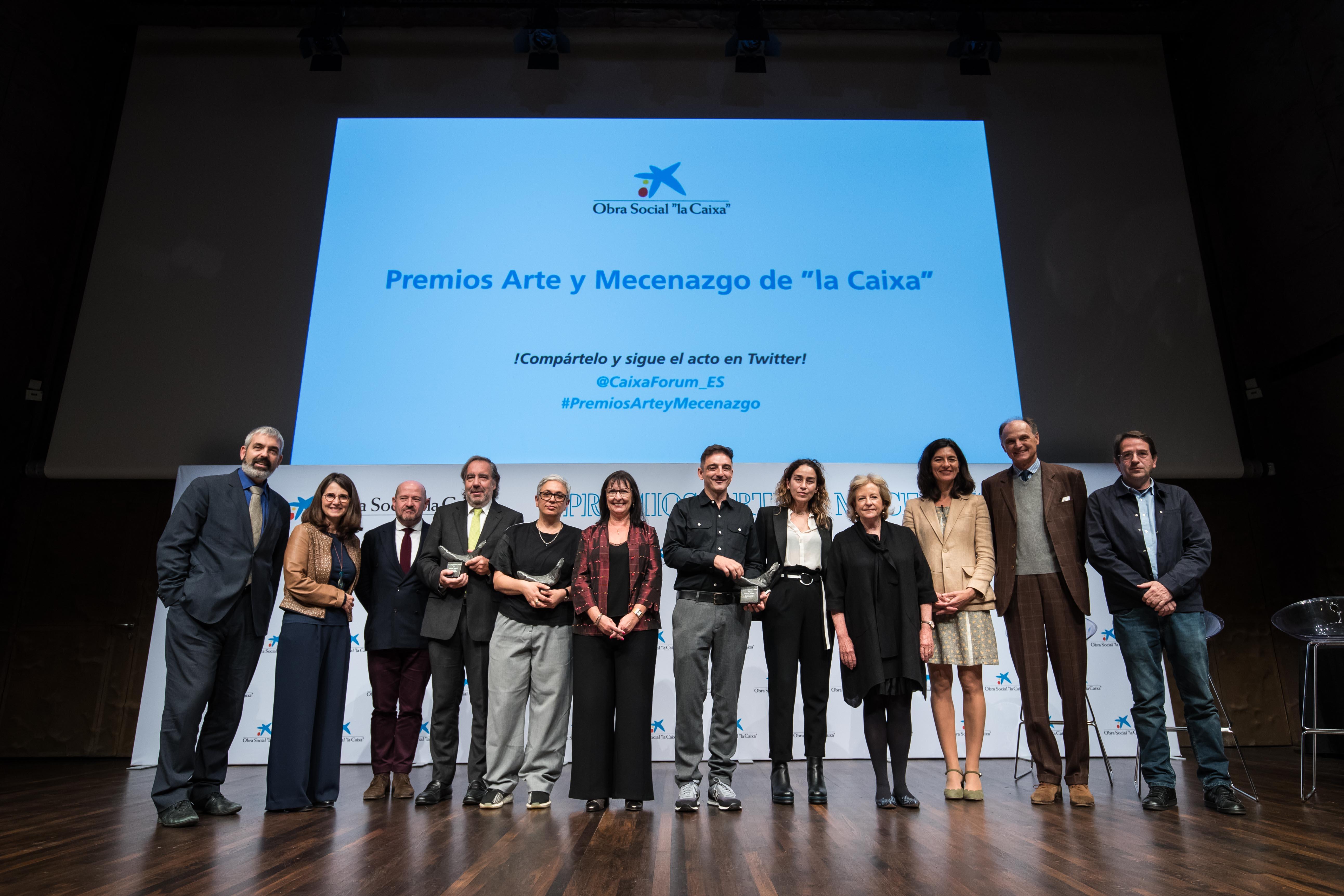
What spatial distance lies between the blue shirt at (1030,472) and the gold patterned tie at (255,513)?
295cm

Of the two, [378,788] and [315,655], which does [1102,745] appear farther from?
[315,655]

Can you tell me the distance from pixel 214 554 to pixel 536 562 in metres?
1.13

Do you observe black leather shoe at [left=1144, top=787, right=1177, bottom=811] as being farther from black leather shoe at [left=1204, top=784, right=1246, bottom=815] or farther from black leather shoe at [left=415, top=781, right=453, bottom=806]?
black leather shoe at [left=415, top=781, right=453, bottom=806]

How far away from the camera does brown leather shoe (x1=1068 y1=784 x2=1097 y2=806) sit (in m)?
2.80

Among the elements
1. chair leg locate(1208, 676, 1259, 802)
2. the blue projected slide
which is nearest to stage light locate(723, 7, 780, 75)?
the blue projected slide

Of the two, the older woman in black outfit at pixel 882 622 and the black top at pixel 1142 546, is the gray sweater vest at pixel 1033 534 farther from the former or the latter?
the older woman in black outfit at pixel 882 622

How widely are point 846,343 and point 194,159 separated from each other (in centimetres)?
450

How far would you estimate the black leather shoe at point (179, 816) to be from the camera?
249cm

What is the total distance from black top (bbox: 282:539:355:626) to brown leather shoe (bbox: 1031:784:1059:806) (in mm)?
2691

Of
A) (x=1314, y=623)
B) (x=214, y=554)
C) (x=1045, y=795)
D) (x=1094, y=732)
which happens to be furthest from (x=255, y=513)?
(x=1094, y=732)

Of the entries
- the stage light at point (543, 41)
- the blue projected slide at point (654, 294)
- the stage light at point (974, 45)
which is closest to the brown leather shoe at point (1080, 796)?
the blue projected slide at point (654, 294)

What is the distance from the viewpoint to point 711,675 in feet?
9.70

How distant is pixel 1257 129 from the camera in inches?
213

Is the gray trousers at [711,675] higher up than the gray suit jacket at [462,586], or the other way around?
the gray suit jacket at [462,586]
